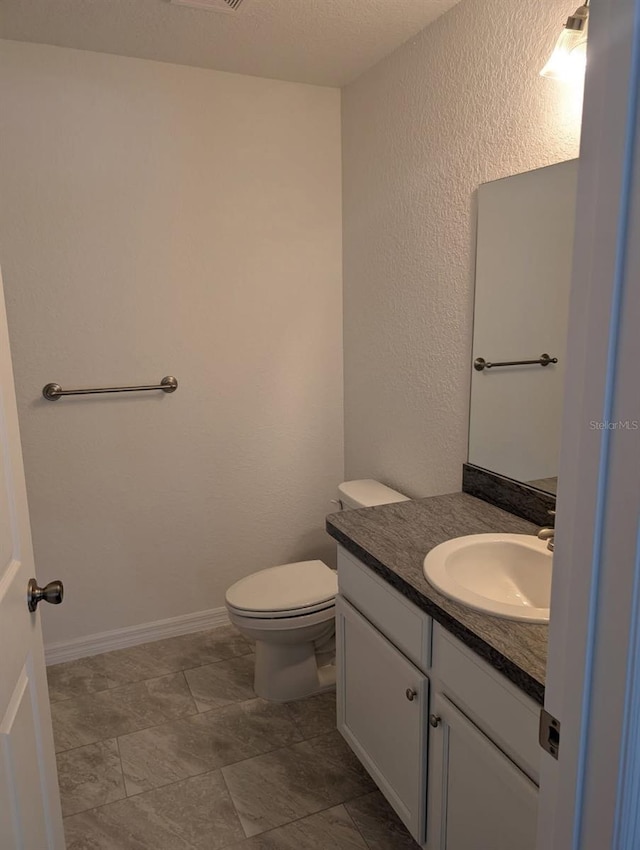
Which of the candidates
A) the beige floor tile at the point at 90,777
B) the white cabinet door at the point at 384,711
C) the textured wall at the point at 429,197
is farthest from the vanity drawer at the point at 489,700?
the beige floor tile at the point at 90,777

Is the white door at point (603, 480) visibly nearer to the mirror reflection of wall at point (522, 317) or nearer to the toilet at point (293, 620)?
the mirror reflection of wall at point (522, 317)

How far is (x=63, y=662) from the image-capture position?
253cm

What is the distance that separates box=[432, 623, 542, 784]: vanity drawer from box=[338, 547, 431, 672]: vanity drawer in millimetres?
46

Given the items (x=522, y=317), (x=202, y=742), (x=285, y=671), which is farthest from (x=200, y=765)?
(x=522, y=317)

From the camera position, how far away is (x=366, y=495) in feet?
7.90

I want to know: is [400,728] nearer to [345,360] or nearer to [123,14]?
[345,360]

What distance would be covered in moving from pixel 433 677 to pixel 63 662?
177cm

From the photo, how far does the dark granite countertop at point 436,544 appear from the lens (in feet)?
3.66

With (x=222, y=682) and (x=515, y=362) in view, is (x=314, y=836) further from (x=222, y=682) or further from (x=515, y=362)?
(x=515, y=362)

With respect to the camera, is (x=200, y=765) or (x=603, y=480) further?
(x=200, y=765)

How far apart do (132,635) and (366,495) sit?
119 centimetres

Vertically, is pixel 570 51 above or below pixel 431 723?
above

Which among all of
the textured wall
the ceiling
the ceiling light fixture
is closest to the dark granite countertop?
the textured wall

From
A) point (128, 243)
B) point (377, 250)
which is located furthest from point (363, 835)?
point (128, 243)
